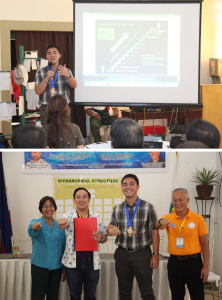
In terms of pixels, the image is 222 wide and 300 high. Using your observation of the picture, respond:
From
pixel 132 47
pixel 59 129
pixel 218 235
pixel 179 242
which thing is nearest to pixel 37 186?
pixel 59 129

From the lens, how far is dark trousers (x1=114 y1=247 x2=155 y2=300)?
2865mm

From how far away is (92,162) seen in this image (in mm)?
3568

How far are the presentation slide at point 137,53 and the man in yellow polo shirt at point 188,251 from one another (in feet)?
7.89

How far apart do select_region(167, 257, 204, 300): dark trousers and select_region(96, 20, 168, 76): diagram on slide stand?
9.09 feet

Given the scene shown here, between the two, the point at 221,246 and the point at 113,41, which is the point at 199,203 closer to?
the point at 221,246

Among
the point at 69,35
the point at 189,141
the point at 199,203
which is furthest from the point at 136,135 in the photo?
the point at 69,35

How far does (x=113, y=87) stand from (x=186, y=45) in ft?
3.50

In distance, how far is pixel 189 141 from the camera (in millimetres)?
2615

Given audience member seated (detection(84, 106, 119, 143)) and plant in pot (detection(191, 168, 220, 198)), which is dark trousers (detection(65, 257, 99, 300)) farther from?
audience member seated (detection(84, 106, 119, 143))

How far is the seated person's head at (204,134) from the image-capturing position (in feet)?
8.47

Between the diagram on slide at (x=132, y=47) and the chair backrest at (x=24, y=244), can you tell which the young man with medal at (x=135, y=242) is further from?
the diagram on slide at (x=132, y=47)

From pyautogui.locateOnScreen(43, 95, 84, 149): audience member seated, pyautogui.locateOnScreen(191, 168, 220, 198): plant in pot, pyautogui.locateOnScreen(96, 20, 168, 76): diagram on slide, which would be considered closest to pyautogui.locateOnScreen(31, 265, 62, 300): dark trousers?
pyautogui.locateOnScreen(43, 95, 84, 149): audience member seated

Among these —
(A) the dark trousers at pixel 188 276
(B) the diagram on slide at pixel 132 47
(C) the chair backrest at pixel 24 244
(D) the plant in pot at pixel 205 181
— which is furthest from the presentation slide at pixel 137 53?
(A) the dark trousers at pixel 188 276

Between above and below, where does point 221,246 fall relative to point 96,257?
below
